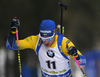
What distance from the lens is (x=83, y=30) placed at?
17.0ft

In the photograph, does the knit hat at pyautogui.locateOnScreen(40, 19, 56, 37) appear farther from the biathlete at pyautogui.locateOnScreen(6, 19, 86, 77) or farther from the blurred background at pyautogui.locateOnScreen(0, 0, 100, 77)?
the blurred background at pyautogui.locateOnScreen(0, 0, 100, 77)

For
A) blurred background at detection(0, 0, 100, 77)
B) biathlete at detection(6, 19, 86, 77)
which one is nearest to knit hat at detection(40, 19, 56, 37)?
biathlete at detection(6, 19, 86, 77)

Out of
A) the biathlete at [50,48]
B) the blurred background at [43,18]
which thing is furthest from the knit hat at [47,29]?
the blurred background at [43,18]

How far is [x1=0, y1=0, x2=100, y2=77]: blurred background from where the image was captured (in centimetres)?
474

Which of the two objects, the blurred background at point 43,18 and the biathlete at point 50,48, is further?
the blurred background at point 43,18

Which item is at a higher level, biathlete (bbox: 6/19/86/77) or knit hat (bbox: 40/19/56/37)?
knit hat (bbox: 40/19/56/37)

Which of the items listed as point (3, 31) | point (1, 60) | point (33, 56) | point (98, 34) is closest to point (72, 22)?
point (98, 34)

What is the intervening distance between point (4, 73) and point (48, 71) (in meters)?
2.83

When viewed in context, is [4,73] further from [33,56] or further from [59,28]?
[59,28]

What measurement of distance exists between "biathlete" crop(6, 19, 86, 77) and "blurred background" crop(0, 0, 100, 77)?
6.59 ft

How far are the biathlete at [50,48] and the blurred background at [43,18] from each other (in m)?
2.01

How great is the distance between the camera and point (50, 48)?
2.67 metres

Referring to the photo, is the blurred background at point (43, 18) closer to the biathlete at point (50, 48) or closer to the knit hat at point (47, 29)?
the biathlete at point (50, 48)

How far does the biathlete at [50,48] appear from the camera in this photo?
2.54 m
